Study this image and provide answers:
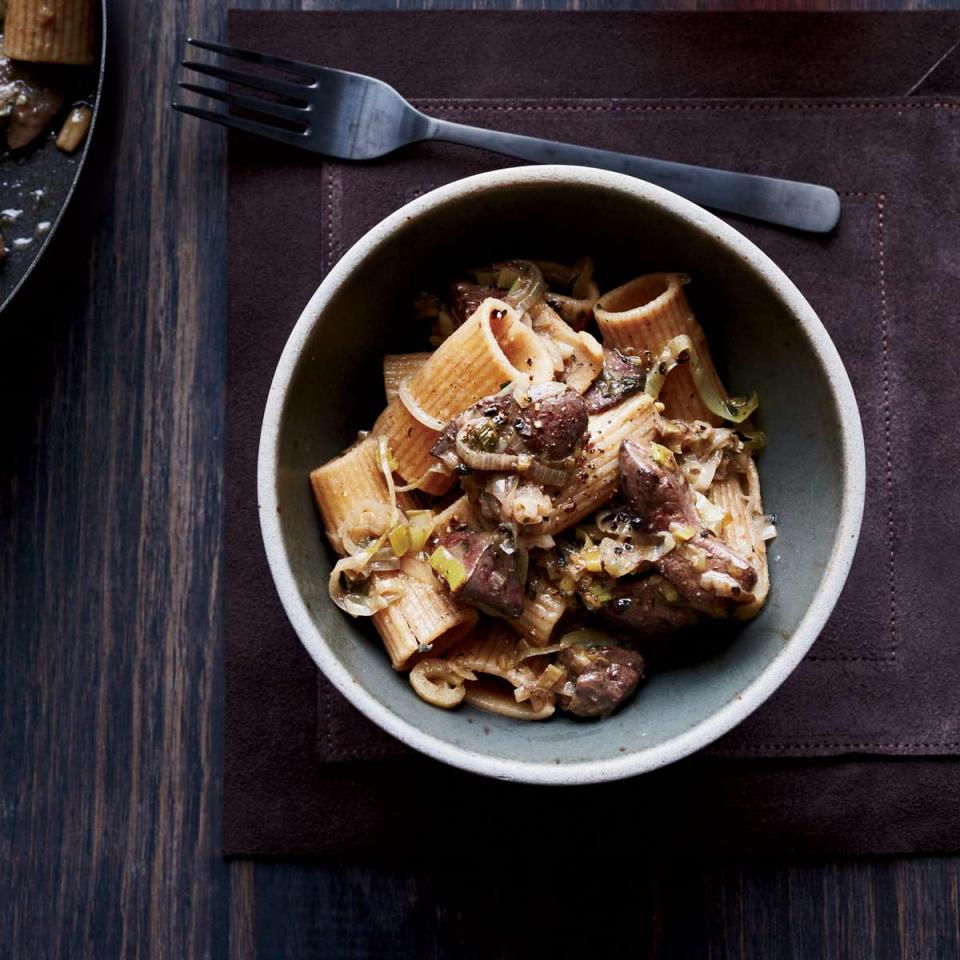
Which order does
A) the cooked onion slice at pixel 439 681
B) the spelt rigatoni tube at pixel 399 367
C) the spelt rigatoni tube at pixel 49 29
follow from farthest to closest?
the spelt rigatoni tube at pixel 49 29 → the spelt rigatoni tube at pixel 399 367 → the cooked onion slice at pixel 439 681

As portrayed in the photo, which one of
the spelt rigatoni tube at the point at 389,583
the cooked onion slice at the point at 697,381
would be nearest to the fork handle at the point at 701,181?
the cooked onion slice at the point at 697,381

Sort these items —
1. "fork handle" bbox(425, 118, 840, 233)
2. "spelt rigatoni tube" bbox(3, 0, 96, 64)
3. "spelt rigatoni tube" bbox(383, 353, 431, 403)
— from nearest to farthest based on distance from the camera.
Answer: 1. "spelt rigatoni tube" bbox(383, 353, 431, 403)
2. "fork handle" bbox(425, 118, 840, 233)
3. "spelt rigatoni tube" bbox(3, 0, 96, 64)

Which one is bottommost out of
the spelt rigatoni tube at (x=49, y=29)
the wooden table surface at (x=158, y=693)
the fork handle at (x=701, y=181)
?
the wooden table surface at (x=158, y=693)

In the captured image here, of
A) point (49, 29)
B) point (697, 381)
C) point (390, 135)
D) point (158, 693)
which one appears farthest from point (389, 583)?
point (49, 29)

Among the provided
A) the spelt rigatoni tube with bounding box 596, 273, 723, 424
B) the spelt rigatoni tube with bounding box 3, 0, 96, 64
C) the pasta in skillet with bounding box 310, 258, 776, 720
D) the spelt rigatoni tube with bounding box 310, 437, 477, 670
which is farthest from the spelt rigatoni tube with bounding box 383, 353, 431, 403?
the spelt rigatoni tube with bounding box 3, 0, 96, 64

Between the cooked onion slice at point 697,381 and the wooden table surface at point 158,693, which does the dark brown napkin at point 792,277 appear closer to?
the wooden table surface at point 158,693

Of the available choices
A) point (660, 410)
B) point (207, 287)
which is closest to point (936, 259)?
point (660, 410)

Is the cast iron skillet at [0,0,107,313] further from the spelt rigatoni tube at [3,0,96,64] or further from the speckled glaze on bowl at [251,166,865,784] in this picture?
the speckled glaze on bowl at [251,166,865,784]
